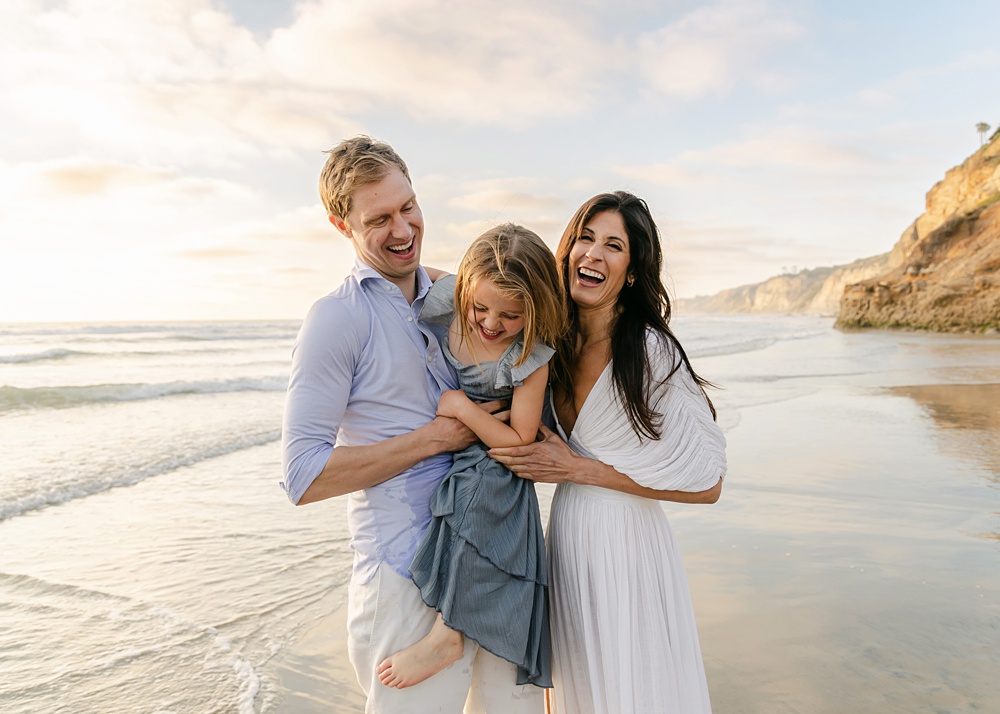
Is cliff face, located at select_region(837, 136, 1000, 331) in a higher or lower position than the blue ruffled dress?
higher

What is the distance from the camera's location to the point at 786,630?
3658 millimetres

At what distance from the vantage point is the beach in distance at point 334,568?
10.8 ft

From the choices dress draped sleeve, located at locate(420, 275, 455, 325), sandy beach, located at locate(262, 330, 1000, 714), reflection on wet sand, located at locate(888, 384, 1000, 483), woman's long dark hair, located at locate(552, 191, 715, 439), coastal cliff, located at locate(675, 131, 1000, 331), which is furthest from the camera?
coastal cliff, located at locate(675, 131, 1000, 331)

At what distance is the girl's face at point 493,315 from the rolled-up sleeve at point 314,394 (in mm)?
405

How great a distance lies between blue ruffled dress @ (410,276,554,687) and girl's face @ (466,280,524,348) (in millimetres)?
55

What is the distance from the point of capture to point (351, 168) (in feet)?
6.43

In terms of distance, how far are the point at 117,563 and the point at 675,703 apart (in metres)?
4.43

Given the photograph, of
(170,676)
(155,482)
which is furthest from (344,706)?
(155,482)

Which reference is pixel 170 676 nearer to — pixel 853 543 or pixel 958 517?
pixel 853 543

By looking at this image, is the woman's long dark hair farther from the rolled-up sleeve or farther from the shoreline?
the shoreline

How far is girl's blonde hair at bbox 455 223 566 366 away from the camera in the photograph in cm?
205

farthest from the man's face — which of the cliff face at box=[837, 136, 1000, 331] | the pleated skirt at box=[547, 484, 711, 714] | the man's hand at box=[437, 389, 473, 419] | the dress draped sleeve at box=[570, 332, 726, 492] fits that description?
the cliff face at box=[837, 136, 1000, 331]

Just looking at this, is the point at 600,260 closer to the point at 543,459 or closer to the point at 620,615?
the point at 543,459

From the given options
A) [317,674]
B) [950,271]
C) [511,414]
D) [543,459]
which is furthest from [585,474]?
[950,271]
